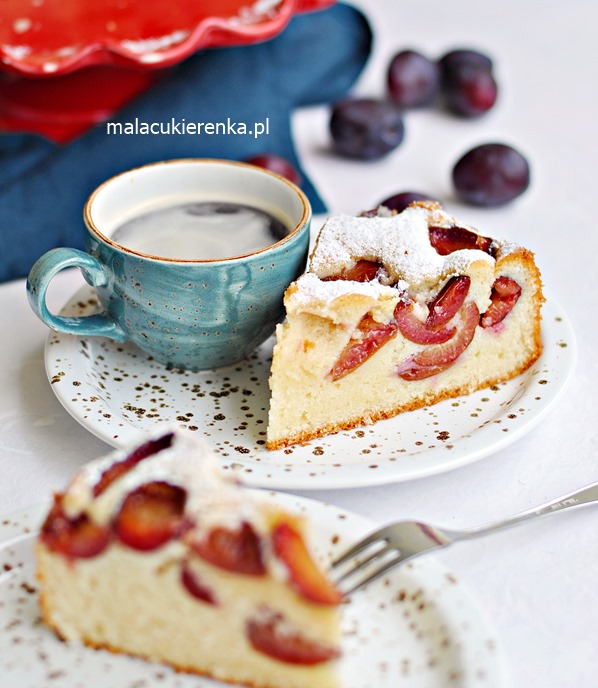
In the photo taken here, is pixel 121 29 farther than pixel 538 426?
Yes

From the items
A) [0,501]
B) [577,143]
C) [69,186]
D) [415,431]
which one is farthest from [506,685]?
[577,143]

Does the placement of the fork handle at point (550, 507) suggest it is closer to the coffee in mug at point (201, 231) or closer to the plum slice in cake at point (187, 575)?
the plum slice in cake at point (187, 575)

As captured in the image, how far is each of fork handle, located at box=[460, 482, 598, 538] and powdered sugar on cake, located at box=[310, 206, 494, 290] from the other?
1.59 feet

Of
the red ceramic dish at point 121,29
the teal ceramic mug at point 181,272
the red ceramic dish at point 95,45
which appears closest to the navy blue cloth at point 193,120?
the red ceramic dish at point 95,45

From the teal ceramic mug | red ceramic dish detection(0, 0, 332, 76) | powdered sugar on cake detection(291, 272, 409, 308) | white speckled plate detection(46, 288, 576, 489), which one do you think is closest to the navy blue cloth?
red ceramic dish detection(0, 0, 332, 76)

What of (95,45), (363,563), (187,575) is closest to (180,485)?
(187,575)

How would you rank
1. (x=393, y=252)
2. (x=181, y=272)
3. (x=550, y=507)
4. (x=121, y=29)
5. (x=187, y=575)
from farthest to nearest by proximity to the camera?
(x=121, y=29) → (x=393, y=252) → (x=181, y=272) → (x=550, y=507) → (x=187, y=575)

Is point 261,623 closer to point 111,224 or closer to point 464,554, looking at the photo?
point 464,554

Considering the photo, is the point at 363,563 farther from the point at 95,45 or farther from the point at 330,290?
the point at 95,45

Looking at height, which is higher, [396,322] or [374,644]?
[396,322]

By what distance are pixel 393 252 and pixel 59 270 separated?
65 centimetres

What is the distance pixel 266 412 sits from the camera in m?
1.84

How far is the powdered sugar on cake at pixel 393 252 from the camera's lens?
183 centimetres

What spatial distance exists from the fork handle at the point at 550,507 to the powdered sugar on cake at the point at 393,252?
1.59 ft
